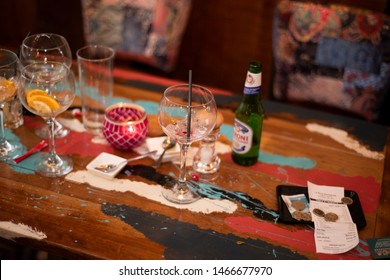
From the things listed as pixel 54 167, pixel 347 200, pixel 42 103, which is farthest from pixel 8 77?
pixel 347 200

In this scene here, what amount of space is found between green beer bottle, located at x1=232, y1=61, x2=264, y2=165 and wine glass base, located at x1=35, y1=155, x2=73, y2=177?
428 millimetres

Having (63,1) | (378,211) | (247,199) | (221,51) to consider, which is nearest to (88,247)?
(247,199)

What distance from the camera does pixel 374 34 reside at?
5.62ft

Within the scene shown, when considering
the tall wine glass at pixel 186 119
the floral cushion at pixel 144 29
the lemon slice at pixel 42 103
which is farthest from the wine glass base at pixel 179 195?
the floral cushion at pixel 144 29

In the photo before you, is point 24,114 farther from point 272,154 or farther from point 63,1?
point 63,1

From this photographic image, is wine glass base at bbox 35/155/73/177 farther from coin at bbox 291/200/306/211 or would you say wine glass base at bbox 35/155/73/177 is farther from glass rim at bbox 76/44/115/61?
coin at bbox 291/200/306/211

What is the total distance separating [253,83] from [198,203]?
0.32 m

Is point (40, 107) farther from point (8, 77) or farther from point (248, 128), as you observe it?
point (248, 128)

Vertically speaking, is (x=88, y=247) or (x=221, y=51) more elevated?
(x=88, y=247)

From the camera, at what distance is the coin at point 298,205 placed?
3.79 feet

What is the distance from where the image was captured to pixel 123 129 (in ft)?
4.23

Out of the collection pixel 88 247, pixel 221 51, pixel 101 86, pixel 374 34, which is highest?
pixel 374 34

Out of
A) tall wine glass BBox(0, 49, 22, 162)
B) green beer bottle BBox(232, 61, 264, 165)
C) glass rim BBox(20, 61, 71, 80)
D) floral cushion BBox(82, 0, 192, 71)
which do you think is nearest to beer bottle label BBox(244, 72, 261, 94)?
green beer bottle BBox(232, 61, 264, 165)
